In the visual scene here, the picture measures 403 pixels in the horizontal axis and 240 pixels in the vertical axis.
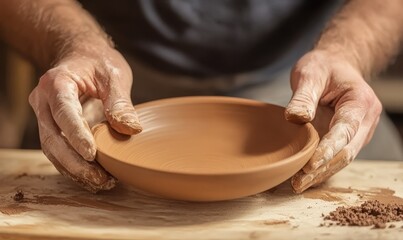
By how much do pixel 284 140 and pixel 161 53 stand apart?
60 cm

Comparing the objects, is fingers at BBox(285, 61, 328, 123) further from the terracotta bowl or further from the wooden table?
the wooden table

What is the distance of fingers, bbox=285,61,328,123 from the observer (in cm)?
125

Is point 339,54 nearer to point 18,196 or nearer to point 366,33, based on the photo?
point 366,33

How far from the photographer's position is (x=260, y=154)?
4.26ft

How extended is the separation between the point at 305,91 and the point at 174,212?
0.33 m

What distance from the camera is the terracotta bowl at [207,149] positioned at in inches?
43.9

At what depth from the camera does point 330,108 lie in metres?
1.37

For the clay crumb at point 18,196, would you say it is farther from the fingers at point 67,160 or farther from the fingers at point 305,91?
the fingers at point 305,91

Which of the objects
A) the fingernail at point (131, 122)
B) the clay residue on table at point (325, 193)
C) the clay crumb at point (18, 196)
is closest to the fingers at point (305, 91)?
the clay residue on table at point (325, 193)

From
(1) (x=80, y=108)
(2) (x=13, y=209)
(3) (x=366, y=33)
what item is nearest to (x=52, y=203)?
(2) (x=13, y=209)

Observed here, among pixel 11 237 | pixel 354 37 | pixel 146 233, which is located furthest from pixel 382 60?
pixel 11 237

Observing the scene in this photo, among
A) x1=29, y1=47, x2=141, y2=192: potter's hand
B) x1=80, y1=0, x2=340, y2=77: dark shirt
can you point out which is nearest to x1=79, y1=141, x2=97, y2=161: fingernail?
x1=29, y1=47, x2=141, y2=192: potter's hand

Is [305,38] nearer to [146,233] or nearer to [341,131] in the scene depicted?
Result: [341,131]

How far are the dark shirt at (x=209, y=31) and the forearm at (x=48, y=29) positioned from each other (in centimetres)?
21
